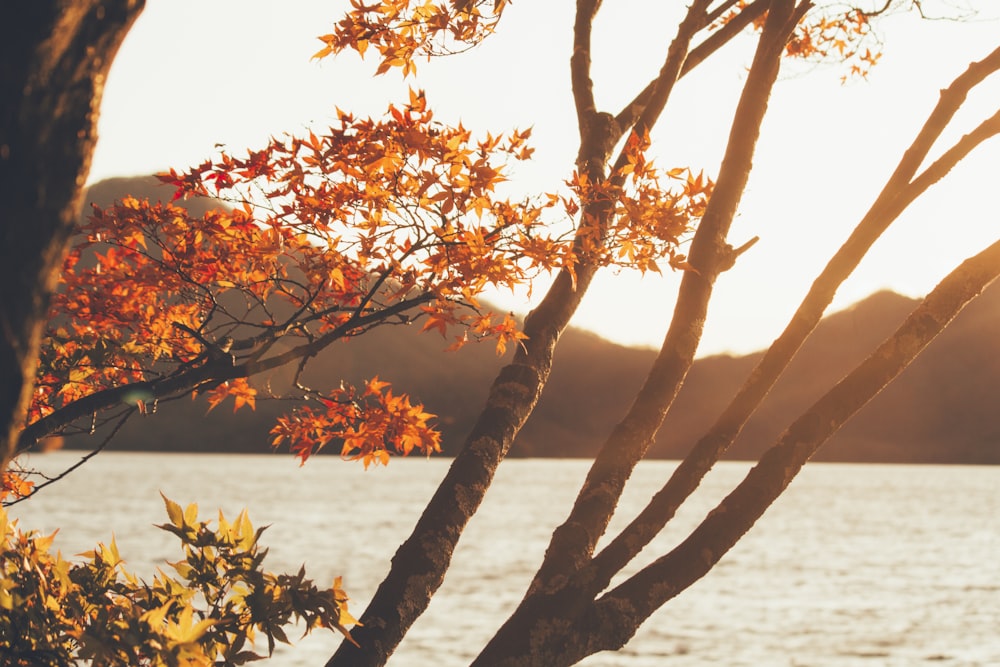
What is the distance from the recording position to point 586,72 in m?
6.07

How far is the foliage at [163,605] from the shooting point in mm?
3309

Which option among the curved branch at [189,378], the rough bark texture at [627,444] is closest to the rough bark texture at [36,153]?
the curved branch at [189,378]

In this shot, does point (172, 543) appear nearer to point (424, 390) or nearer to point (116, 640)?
point (116, 640)

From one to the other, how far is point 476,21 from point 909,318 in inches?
121

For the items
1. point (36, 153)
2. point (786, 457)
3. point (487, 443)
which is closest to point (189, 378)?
point (487, 443)

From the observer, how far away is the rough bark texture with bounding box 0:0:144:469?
2.08 m

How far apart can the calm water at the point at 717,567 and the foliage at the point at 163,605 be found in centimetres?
2202

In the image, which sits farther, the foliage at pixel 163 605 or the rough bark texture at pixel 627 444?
the rough bark texture at pixel 627 444

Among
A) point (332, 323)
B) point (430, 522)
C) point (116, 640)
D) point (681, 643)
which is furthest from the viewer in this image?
point (681, 643)

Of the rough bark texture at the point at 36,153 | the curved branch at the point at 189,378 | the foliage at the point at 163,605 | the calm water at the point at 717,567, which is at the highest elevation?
the rough bark texture at the point at 36,153

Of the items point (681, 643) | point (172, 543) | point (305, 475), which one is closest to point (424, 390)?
point (305, 475)

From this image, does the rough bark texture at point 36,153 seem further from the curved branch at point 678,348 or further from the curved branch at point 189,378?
the curved branch at point 678,348

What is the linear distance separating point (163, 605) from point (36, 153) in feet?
7.59

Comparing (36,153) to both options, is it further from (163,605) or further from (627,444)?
(627,444)
